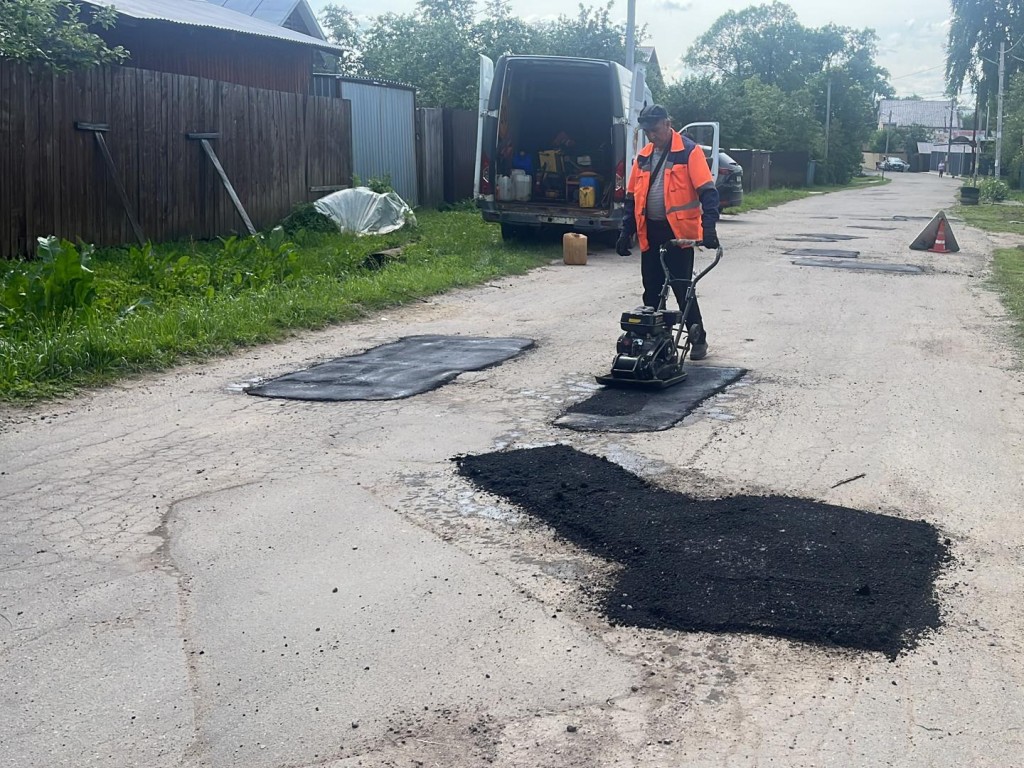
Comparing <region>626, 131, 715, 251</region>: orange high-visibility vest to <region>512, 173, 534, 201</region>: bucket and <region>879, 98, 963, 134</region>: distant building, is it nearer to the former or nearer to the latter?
<region>512, 173, 534, 201</region>: bucket

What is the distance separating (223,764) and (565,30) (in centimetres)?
3471

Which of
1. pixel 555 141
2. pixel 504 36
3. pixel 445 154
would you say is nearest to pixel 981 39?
pixel 504 36

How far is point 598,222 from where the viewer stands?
17.1m

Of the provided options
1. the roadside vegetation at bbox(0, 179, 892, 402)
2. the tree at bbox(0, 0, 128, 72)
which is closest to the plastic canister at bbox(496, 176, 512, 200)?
the roadside vegetation at bbox(0, 179, 892, 402)


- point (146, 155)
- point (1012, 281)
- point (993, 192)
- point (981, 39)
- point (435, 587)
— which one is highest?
point (981, 39)

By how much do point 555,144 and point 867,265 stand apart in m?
5.09

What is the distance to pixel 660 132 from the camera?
838 centimetres

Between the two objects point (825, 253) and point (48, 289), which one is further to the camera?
point (825, 253)

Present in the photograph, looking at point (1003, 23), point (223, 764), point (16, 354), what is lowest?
point (223, 764)

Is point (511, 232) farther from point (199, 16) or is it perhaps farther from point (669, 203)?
point (669, 203)

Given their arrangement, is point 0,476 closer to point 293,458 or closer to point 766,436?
point 293,458

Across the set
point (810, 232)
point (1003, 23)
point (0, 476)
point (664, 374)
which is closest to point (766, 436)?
point (664, 374)

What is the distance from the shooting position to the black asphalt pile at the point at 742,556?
13.9 ft

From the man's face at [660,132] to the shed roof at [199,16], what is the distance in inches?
429
